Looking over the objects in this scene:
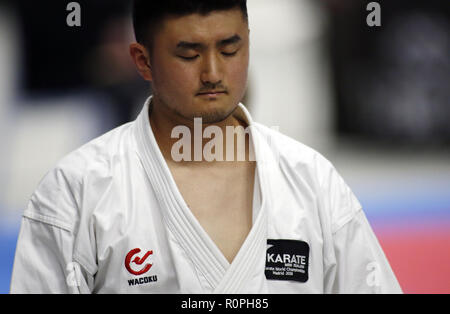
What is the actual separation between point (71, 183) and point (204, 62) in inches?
23.1

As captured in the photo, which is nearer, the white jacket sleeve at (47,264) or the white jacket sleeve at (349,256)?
the white jacket sleeve at (47,264)

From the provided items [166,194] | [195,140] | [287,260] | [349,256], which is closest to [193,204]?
[166,194]

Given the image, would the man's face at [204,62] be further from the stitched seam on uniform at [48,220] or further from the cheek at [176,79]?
the stitched seam on uniform at [48,220]

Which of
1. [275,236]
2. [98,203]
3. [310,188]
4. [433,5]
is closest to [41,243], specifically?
[98,203]

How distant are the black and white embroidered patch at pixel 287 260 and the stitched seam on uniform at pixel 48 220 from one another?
65 cm

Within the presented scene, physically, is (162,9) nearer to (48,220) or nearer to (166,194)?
(166,194)

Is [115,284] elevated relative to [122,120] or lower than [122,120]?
lower

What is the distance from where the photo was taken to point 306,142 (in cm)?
274

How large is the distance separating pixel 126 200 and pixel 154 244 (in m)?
0.18

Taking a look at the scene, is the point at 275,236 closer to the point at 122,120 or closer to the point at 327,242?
the point at 327,242

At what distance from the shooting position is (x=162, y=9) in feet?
7.23

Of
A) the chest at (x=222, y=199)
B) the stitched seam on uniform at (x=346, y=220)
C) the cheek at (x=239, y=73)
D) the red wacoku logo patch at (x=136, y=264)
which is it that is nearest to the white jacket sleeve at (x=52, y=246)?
the red wacoku logo patch at (x=136, y=264)

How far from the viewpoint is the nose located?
84.4 inches

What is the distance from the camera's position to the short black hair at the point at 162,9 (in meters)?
2.17
